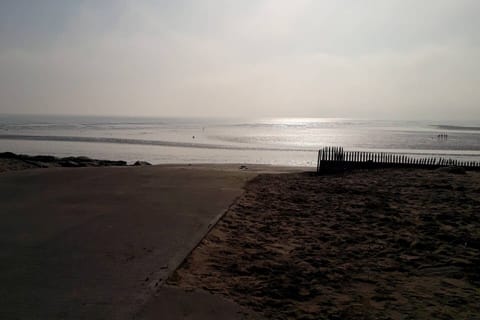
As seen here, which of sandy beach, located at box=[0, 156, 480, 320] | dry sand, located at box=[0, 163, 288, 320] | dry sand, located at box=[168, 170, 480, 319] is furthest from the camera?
dry sand, located at box=[168, 170, 480, 319]

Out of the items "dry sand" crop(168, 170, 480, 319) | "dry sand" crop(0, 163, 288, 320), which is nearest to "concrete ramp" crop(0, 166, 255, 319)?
"dry sand" crop(0, 163, 288, 320)

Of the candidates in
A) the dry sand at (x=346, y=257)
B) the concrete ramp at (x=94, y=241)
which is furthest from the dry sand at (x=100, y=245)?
the dry sand at (x=346, y=257)

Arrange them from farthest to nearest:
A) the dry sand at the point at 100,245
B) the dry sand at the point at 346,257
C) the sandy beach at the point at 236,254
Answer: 1. the dry sand at the point at 346,257
2. the sandy beach at the point at 236,254
3. the dry sand at the point at 100,245

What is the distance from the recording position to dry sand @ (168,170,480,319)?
4305mm

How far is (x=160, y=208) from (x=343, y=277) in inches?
195

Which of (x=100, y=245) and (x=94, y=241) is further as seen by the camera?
(x=94, y=241)

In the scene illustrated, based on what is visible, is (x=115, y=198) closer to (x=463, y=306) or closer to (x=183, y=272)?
(x=183, y=272)

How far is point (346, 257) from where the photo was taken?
5980mm

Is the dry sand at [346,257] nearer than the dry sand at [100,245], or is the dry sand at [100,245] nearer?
the dry sand at [100,245]

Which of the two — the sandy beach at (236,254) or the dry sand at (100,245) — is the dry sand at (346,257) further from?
the dry sand at (100,245)

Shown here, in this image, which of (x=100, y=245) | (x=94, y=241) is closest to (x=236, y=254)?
(x=100, y=245)

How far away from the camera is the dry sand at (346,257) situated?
14.1 ft

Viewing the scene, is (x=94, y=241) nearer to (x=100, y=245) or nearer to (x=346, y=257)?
(x=100, y=245)

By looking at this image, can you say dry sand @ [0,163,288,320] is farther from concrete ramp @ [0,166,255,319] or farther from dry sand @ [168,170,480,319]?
dry sand @ [168,170,480,319]
